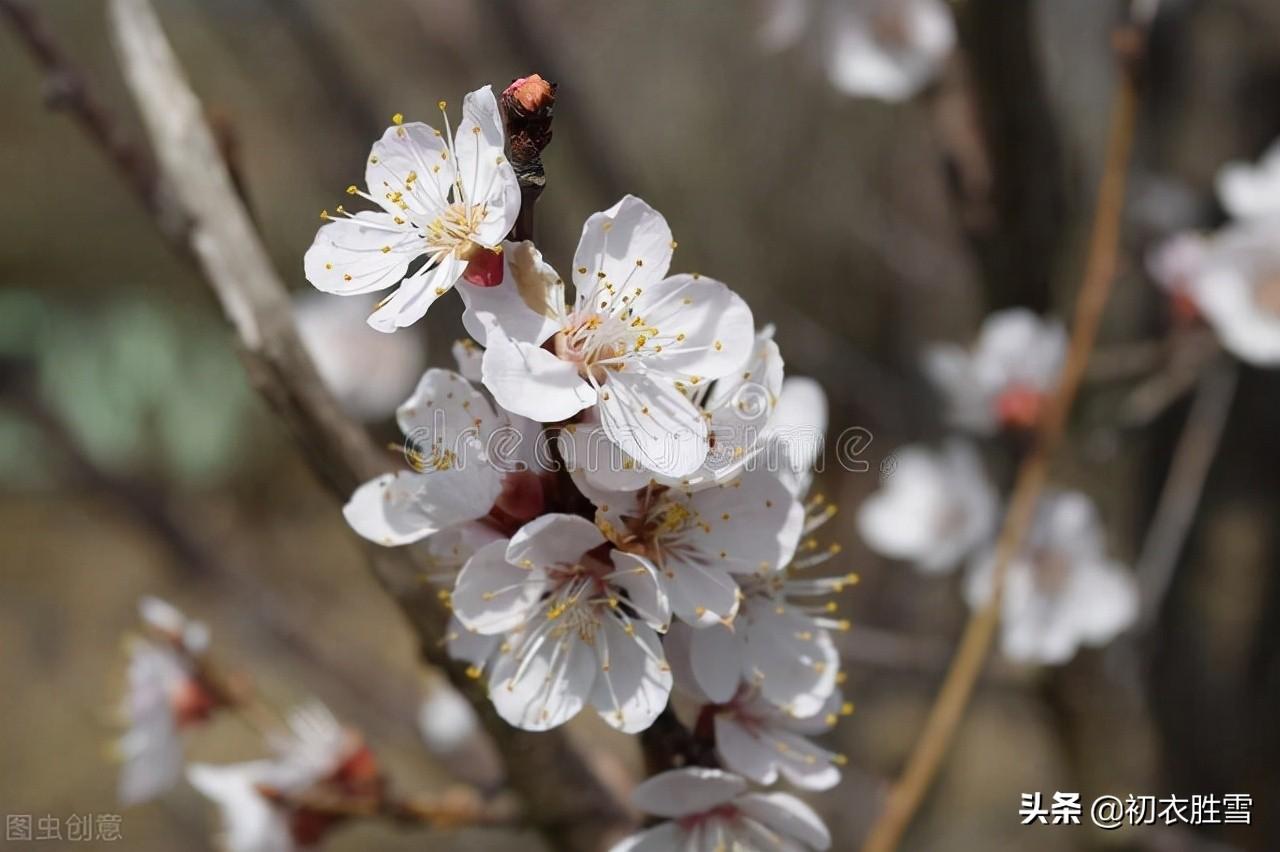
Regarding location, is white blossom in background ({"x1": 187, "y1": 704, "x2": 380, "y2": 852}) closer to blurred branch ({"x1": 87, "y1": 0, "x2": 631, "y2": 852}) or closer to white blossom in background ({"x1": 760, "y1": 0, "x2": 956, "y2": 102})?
blurred branch ({"x1": 87, "y1": 0, "x2": 631, "y2": 852})

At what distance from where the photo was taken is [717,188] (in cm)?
255

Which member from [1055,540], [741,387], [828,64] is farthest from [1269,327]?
[741,387]

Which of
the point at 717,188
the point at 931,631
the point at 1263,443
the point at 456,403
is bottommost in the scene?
the point at 931,631

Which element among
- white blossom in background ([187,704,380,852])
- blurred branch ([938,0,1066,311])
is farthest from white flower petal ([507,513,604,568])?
blurred branch ([938,0,1066,311])

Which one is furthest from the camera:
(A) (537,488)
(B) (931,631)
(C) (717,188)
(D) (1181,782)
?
(C) (717,188)

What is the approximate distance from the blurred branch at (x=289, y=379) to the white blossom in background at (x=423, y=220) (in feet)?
0.52

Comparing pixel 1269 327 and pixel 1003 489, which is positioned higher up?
pixel 1269 327

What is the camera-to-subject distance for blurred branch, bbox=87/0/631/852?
773mm

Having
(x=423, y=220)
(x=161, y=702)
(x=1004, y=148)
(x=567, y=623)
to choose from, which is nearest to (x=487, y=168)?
(x=423, y=220)

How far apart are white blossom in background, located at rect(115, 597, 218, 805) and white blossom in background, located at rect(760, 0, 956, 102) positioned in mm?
1128

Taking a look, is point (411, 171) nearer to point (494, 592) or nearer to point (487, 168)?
point (487, 168)

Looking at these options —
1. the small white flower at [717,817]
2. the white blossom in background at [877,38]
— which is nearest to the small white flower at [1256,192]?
the white blossom in background at [877,38]

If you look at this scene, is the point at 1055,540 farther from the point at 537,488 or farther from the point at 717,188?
the point at 717,188

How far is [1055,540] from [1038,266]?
428 millimetres
